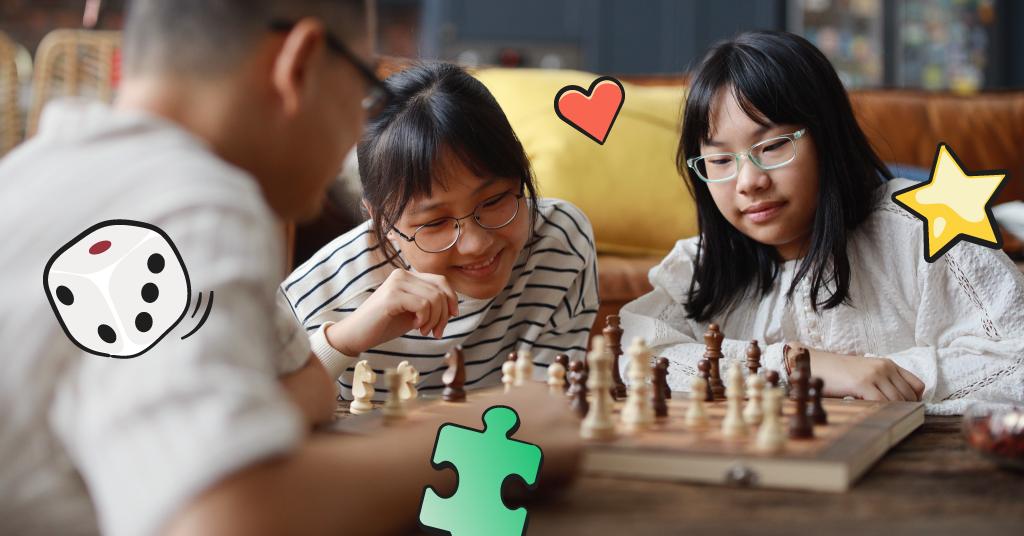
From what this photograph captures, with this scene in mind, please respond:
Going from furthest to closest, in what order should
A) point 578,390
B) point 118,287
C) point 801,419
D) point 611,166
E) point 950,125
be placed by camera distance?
1. point 950,125
2. point 611,166
3. point 578,390
4. point 801,419
5. point 118,287

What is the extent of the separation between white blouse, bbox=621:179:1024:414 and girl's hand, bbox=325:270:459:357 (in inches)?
14.1

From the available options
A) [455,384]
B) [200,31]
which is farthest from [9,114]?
[200,31]

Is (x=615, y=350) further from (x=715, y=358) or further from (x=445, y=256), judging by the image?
(x=445, y=256)

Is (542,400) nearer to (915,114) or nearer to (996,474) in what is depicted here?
(996,474)

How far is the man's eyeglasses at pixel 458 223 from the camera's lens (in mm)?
1049

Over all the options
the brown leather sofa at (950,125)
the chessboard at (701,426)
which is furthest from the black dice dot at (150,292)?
the brown leather sofa at (950,125)

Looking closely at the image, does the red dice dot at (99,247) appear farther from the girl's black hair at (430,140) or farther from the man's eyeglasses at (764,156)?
the man's eyeglasses at (764,156)

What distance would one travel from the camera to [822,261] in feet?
3.72

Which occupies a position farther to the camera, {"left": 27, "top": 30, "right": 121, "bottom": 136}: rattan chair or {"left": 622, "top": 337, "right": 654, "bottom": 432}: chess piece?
{"left": 27, "top": 30, "right": 121, "bottom": 136}: rattan chair

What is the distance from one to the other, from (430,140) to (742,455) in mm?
612

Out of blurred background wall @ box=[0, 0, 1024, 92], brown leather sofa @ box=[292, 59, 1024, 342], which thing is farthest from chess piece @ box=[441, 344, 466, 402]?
blurred background wall @ box=[0, 0, 1024, 92]

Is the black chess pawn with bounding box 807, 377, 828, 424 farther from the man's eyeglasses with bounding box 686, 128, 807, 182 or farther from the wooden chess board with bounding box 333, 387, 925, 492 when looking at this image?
the man's eyeglasses with bounding box 686, 128, 807, 182

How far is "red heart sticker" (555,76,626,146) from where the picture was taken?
98 cm

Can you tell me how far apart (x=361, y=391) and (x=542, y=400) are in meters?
0.27
